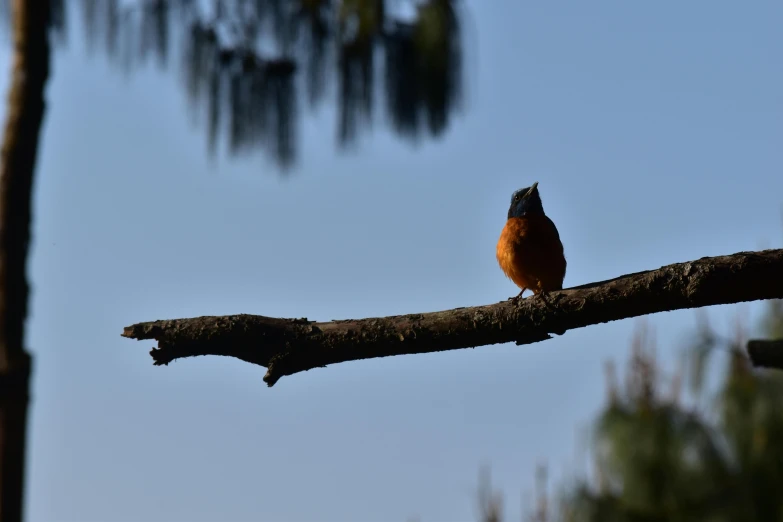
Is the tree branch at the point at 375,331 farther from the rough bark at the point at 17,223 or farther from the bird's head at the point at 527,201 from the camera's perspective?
the bird's head at the point at 527,201

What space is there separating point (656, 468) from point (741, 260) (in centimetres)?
536

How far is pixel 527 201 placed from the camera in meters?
7.05

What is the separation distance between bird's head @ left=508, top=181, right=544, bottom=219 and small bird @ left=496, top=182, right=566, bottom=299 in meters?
0.83

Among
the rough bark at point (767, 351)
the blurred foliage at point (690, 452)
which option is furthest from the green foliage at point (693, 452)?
the rough bark at point (767, 351)

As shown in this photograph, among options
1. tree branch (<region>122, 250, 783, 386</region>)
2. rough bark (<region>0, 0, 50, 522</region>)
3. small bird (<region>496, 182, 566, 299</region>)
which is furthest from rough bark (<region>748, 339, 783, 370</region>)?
rough bark (<region>0, 0, 50, 522</region>)

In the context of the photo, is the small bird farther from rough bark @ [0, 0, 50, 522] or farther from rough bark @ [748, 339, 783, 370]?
rough bark @ [0, 0, 50, 522]

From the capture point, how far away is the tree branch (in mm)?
3338

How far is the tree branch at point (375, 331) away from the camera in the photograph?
131 inches

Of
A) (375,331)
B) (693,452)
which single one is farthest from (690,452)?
(375,331)

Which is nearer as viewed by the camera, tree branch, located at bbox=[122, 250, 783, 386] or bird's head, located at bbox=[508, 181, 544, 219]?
tree branch, located at bbox=[122, 250, 783, 386]

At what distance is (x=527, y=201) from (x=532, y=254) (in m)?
1.29

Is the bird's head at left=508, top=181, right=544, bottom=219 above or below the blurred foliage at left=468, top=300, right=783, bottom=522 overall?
Answer: above

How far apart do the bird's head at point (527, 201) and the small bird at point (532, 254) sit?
32.7 inches

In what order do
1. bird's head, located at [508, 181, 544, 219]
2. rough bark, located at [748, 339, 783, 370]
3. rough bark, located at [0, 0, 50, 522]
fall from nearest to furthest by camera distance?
rough bark, located at [748, 339, 783, 370] < rough bark, located at [0, 0, 50, 522] < bird's head, located at [508, 181, 544, 219]
